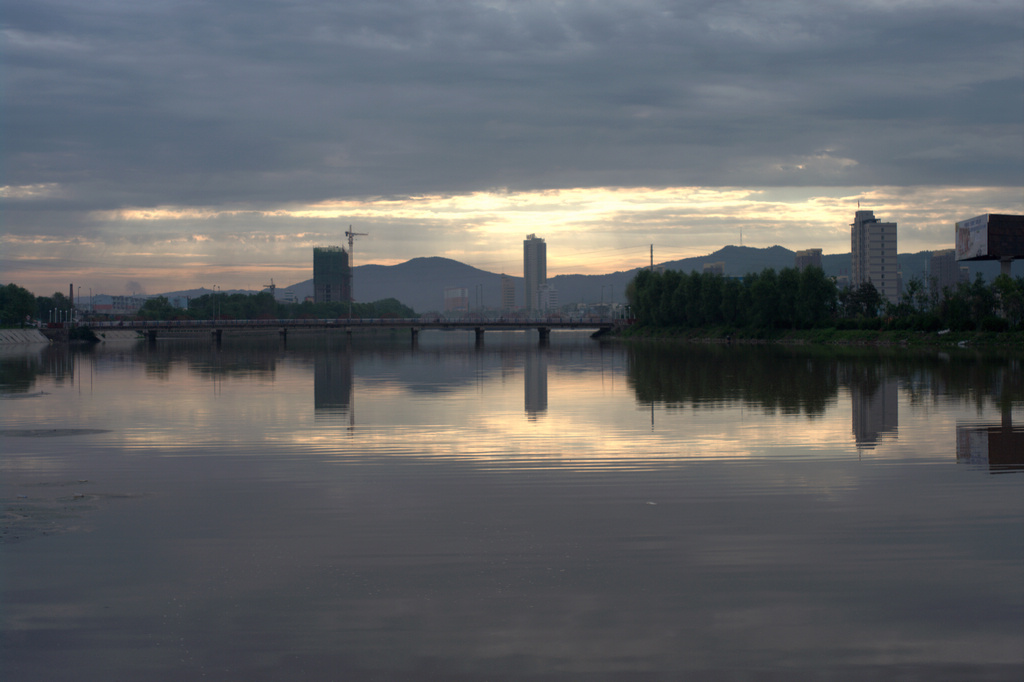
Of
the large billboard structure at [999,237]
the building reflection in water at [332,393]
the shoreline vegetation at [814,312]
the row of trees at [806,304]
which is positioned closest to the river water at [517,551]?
the building reflection in water at [332,393]

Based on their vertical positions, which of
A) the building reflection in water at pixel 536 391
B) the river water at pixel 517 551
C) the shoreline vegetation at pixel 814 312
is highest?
the shoreline vegetation at pixel 814 312

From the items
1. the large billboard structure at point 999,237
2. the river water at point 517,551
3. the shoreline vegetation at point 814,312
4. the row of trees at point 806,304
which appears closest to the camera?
the river water at point 517,551

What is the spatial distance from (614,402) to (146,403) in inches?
612

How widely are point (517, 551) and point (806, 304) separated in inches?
3742

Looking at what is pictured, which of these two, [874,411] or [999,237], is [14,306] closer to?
[999,237]

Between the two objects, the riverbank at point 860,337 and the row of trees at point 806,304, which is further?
the row of trees at point 806,304

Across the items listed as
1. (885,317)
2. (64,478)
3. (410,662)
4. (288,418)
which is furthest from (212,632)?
(885,317)

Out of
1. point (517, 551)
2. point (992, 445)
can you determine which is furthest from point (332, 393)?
point (517, 551)

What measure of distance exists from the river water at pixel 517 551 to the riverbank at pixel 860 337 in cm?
6015

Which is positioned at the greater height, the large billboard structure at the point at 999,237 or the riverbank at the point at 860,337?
the large billboard structure at the point at 999,237

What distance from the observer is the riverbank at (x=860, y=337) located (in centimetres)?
7262

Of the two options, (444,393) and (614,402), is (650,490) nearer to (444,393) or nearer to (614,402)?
(614,402)

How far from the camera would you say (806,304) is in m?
97.5

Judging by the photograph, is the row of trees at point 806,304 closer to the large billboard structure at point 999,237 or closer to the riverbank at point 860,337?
the riverbank at point 860,337
